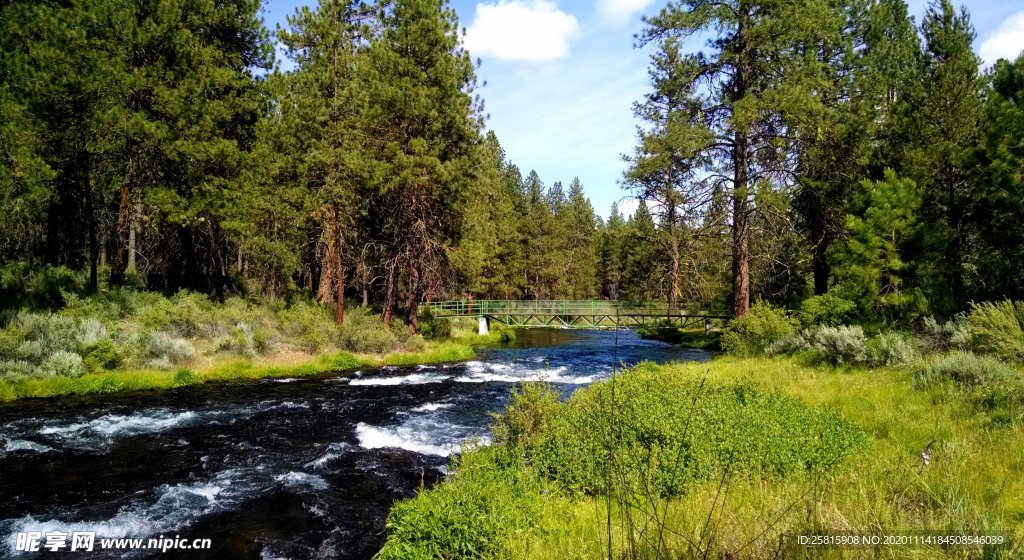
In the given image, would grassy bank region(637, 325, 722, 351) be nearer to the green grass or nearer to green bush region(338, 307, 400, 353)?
the green grass

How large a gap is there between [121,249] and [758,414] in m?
25.0

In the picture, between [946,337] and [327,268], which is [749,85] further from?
[327,268]

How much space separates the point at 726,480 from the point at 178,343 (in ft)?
63.3

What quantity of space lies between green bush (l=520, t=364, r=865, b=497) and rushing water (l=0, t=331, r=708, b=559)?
274 cm

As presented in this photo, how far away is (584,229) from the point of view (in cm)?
8075

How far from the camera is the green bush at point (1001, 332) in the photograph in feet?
30.5

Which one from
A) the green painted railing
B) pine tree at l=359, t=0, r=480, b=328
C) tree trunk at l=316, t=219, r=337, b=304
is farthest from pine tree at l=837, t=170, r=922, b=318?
tree trunk at l=316, t=219, r=337, b=304

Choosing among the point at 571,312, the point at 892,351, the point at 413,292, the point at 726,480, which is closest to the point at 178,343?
the point at 413,292

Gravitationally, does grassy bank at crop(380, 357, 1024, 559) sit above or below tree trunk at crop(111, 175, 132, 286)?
below

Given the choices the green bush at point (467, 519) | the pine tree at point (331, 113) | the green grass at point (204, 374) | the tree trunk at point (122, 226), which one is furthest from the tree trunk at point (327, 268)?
the green bush at point (467, 519)

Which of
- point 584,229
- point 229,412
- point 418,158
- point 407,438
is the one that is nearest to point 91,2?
point 418,158

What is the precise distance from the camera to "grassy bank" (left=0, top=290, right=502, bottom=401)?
50.7ft

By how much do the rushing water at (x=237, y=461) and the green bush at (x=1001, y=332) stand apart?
9.89 meters

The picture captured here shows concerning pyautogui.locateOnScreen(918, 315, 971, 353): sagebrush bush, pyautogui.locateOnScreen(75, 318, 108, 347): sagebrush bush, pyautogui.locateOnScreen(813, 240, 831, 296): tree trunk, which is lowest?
pyautogui.locateOnScreen(75, 318, 108, 347): sagebrush bush
